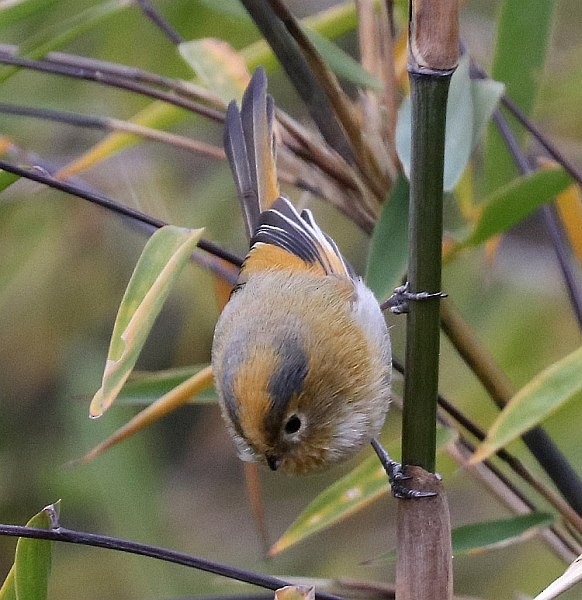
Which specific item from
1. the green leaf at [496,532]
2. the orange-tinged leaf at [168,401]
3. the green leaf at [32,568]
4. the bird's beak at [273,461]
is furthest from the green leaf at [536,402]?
the green leaf at [32,568]

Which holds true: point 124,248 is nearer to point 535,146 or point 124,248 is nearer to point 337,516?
point 535,146

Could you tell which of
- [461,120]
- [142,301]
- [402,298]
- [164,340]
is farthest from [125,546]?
[164,340]

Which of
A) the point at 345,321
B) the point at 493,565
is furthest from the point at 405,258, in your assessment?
the point at 493,565

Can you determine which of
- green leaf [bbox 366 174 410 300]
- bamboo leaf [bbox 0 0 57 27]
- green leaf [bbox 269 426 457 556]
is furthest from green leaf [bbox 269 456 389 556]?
bamboo leaf [bbox 0 0 57 27]

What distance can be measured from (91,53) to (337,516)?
1.29 meters

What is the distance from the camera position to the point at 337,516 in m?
1.23

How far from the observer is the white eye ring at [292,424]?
1211 mm

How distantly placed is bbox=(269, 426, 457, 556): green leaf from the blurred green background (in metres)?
0.60

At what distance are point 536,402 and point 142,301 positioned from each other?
43cm

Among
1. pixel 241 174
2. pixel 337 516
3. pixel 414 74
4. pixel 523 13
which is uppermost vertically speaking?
pixel 523 13

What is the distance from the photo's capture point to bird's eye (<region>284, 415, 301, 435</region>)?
121 cm

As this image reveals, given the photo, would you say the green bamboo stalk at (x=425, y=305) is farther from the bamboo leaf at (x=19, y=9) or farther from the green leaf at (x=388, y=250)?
the bamboo leaf at (x=19, y=9)

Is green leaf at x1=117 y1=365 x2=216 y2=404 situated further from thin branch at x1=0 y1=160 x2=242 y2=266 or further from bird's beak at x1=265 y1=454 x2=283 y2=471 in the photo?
thin branch at x1=0 y1=160 x2=242 y2=266

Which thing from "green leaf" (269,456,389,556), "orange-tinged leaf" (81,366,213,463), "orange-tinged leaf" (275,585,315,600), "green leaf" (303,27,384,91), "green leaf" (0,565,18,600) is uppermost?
"green leaf" (303,27,384,91)
